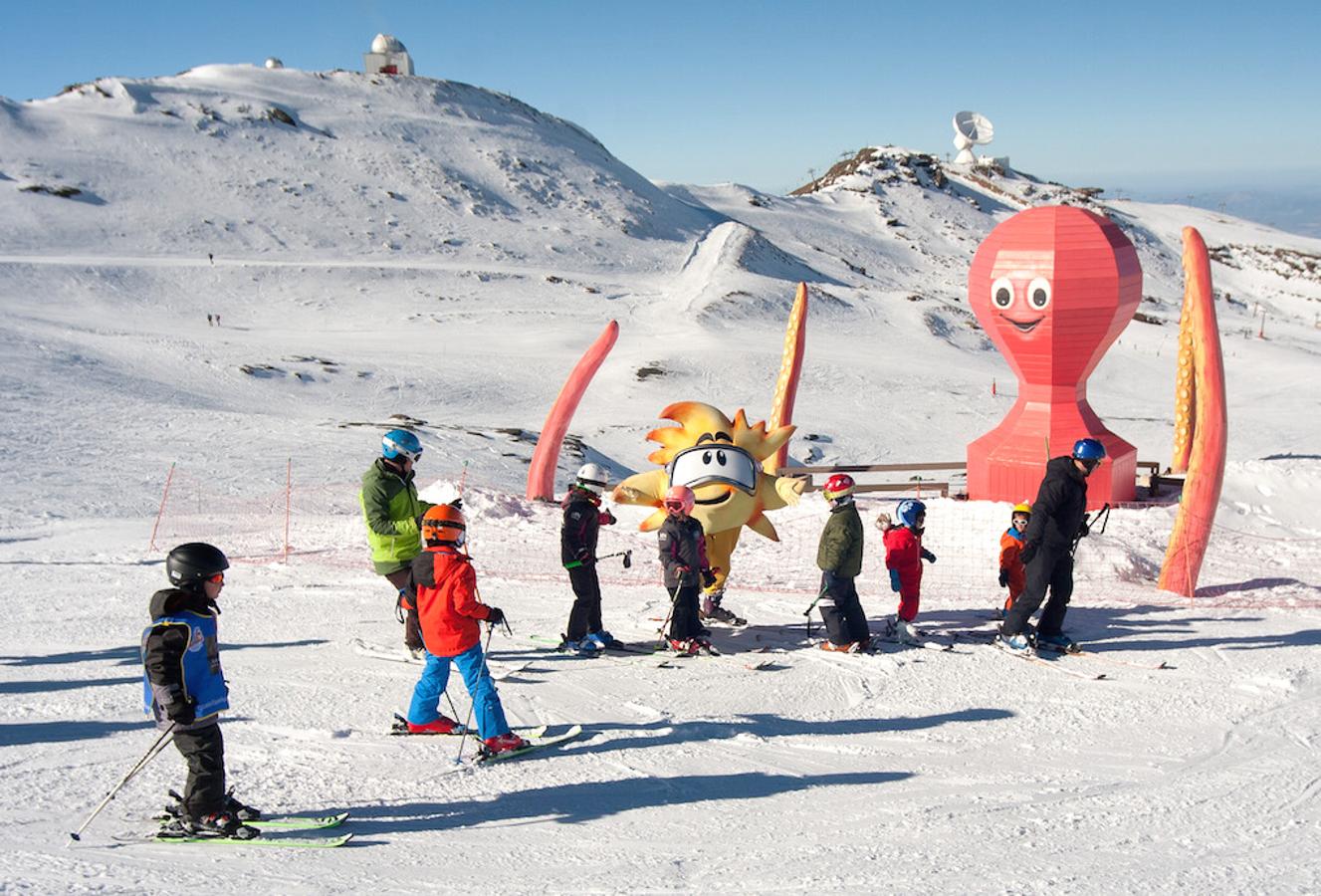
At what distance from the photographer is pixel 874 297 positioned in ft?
144

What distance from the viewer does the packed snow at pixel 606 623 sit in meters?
5.28

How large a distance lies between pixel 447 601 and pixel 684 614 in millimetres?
2857

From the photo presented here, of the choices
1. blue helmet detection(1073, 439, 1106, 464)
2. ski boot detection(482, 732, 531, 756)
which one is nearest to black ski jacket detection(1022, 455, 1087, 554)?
blue helmet detection(1073, 439, 1106, 464)

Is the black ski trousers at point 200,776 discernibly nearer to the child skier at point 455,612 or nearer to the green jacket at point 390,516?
the child skier at point 455,612

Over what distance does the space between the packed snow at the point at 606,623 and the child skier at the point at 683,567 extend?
360 mm

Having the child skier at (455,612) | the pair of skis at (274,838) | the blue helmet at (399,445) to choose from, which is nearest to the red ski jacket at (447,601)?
the child skier at (455,612)

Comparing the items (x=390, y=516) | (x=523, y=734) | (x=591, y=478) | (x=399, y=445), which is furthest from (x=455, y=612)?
(x=591, y=478)

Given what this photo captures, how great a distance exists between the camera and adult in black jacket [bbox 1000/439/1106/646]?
8547mm

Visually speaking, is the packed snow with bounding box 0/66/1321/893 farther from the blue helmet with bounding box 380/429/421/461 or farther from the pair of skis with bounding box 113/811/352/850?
the blue helmet with bounding box 380/429/421/461

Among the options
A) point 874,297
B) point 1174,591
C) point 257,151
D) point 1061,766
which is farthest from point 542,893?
point 257,151

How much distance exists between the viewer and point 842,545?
854cm

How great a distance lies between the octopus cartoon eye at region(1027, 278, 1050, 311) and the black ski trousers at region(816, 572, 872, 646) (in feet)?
25.3

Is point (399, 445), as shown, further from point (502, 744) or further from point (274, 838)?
point (274, 838)

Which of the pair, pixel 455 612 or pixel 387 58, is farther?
pixel 387 58
